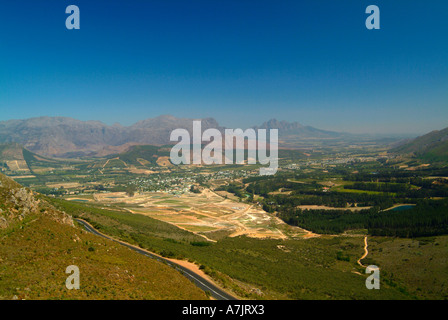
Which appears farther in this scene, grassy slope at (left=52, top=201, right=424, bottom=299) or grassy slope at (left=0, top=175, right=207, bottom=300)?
grassy slope at (left=52, top=201, right=424, bottom=299)

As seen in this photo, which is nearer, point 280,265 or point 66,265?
point 66,265

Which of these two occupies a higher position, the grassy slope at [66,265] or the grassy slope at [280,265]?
the grassy slope at [66,265]

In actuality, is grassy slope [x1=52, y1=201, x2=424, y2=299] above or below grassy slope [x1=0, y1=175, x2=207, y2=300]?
below

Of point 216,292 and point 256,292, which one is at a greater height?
point 216,292

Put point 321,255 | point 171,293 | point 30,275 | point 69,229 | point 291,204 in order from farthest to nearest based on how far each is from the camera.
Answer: point 291,204 → point 321,255 → point 69,229 → point 171,293 → point 30,275

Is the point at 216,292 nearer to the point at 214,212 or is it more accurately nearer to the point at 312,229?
the point at 312,229

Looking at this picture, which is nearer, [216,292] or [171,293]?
[171,293]

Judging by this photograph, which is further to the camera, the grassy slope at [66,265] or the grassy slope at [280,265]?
the grassy slope at [280,265]

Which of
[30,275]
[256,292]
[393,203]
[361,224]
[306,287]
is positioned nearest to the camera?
[30,275]

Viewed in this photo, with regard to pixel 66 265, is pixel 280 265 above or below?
below

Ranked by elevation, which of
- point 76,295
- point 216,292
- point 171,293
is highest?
point 76,295
